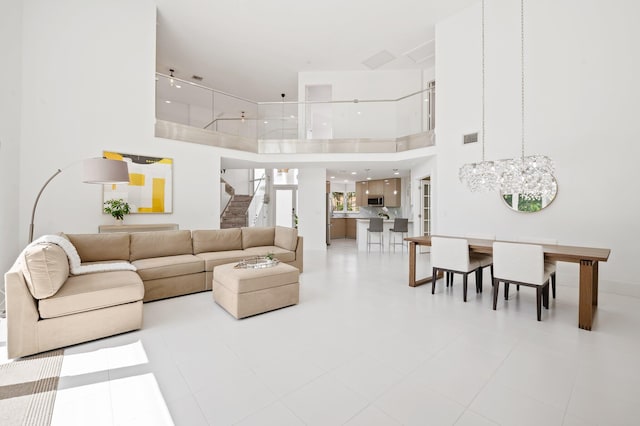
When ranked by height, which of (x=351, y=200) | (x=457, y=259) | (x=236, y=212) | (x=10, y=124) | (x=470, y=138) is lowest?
(x=457, y=259)

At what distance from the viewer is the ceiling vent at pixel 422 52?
22.8 ft

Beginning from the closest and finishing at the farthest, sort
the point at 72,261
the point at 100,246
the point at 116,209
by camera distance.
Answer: the point at 72,261 → the point at 100,246 → the point at 116,209

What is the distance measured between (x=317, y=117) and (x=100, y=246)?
6.22m

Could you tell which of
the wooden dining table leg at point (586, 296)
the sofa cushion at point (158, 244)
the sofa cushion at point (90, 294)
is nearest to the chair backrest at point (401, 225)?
the wooden dining table leg at point (586, 296)

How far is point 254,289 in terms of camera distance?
3.11 m

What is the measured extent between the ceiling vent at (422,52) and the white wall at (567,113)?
118cm

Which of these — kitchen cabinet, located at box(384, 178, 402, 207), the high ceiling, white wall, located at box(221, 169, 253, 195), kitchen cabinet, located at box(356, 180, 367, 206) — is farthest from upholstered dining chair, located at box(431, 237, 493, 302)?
white wall, located at box(221, 169, 253, 195)

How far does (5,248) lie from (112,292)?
2857mm

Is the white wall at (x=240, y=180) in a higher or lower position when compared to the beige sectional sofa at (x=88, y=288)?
higher

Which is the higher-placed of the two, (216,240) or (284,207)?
(284,207)

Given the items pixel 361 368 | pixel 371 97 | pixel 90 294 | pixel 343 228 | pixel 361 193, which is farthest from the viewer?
pixel 361 193

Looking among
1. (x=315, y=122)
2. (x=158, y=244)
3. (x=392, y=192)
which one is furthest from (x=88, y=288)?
(x=392, y=192)

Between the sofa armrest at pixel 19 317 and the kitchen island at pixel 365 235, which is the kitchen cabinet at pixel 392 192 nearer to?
the kitchen island at pixel 365 235

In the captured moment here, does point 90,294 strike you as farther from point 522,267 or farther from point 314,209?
point 314,209
